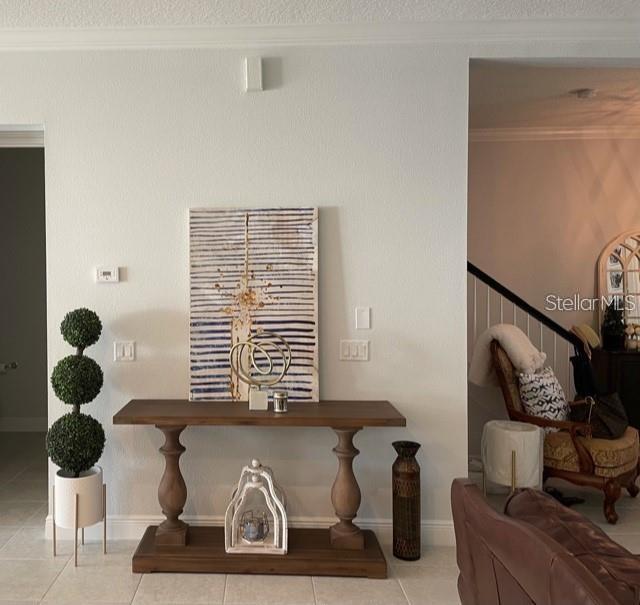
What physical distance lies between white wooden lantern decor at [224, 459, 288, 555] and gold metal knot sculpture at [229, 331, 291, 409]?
0.46 m

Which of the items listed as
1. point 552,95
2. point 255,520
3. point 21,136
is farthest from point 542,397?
point 21,136

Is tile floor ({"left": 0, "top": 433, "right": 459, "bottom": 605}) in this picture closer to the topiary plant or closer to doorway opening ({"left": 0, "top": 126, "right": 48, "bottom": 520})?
the topiary plant

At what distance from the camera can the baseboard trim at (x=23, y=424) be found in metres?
5.29

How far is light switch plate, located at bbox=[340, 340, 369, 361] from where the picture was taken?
9.98 ft

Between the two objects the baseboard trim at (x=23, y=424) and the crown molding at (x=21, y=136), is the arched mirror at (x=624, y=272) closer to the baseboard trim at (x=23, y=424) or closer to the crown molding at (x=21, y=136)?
the crown molding at (x=21, y=136)

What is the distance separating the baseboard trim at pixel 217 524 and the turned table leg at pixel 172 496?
245 millimetres

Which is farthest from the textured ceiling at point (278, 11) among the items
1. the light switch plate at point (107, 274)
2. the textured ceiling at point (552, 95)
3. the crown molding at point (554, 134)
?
the crown molding at point (554, 134)

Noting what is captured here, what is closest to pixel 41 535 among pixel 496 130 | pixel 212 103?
pixel 212 103

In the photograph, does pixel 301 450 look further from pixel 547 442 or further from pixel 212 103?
pixel 212 103

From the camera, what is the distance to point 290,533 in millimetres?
2949

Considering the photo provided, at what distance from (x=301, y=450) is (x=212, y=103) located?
1967 mm

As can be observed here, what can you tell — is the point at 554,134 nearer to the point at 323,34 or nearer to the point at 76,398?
the point at 323,34

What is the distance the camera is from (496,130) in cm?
481

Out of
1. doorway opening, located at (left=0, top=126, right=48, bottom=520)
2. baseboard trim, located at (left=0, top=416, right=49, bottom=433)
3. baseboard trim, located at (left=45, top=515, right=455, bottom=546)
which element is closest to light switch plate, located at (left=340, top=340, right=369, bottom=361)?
baseboard trim, located at (left=45, top=515, right=455, bottom=546)
